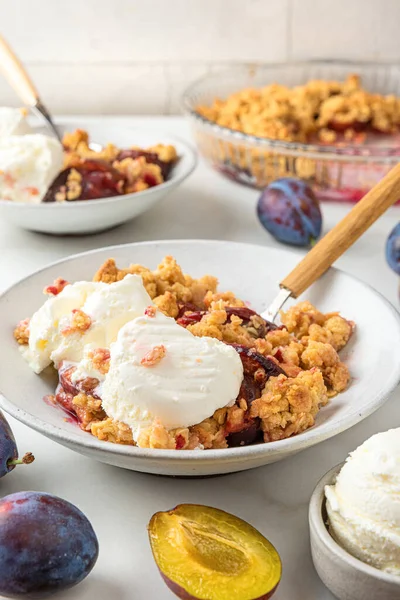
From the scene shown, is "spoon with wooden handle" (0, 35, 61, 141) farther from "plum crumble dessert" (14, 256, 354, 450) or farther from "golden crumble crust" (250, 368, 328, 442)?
"golden crumble crust" (250, 368, 328, 442)

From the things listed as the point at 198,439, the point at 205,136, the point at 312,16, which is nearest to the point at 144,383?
the point at 198,439

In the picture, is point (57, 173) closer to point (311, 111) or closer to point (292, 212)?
point (292, 212)

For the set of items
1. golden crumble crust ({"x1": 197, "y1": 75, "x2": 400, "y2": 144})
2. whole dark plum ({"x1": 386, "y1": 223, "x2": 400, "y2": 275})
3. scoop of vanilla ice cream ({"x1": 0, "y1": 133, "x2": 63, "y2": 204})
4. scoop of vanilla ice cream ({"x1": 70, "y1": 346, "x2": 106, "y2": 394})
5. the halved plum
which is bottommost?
golden crumble crust ({"x1": 197, "y1": 75, "x2": 400, "y2": 144})

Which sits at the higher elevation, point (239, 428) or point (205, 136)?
point (239, 428)

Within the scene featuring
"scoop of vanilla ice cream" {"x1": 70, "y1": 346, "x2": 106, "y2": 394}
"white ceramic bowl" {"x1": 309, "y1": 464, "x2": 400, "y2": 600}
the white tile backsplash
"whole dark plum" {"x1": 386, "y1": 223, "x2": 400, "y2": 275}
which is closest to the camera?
"white ceramic bowl" {"x1": 309, "y1": 464, "x2": 400, "y2": 600}

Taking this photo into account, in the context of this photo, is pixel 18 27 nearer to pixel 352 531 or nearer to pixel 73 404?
pixel 73 404

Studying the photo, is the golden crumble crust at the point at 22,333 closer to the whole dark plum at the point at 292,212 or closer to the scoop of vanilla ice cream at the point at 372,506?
the scoop of vanilla ice cream at the point at 372,506

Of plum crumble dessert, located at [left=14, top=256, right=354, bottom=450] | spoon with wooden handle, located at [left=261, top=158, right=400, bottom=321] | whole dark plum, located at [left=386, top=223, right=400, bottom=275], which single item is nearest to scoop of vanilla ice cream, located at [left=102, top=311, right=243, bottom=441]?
plum crumble dessert, located at [left=14, top=256, right=354, bottom=450]

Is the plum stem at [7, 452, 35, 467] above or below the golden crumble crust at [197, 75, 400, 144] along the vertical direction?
above
